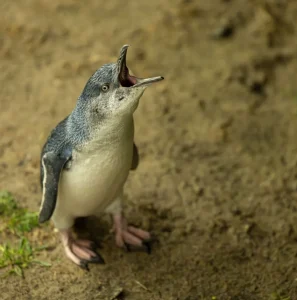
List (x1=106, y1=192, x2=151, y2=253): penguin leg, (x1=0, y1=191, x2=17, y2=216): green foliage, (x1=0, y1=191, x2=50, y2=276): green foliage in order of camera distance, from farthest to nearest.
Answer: (x1=0, y1=191, x2=17, y2=216): green foliage < (x1=106, y1=192, x2=151, y2=253): penguin leg < (x1=0, y1=191, x2=50, y2=276): green foliage

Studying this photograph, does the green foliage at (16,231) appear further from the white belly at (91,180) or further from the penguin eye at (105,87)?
the penguin eye at (105,87)

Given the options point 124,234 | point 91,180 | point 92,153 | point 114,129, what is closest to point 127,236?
point 124,234

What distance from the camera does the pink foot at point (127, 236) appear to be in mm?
3002

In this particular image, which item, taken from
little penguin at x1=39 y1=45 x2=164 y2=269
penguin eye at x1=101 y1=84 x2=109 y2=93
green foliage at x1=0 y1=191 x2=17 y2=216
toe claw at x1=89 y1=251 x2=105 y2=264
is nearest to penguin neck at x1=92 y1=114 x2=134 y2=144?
little penguin at x1=39 y1=45 x2=164 y2=269

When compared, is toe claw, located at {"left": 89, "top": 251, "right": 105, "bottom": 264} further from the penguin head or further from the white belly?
the penguin head

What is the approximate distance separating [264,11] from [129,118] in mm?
2810

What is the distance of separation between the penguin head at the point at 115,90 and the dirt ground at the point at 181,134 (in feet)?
2.91

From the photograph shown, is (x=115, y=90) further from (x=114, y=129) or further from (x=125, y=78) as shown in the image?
(x=114, y=129)

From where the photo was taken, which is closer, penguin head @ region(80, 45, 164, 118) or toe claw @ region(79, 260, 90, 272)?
penguin head @ region(80, 45, 164, 118)

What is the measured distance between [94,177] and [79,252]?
1.63 feet

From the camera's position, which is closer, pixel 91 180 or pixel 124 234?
pixel 91 180

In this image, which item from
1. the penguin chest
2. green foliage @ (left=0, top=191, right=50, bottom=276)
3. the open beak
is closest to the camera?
the open beak

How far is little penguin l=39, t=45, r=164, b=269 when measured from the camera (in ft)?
7.82

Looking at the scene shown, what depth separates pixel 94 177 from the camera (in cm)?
261
